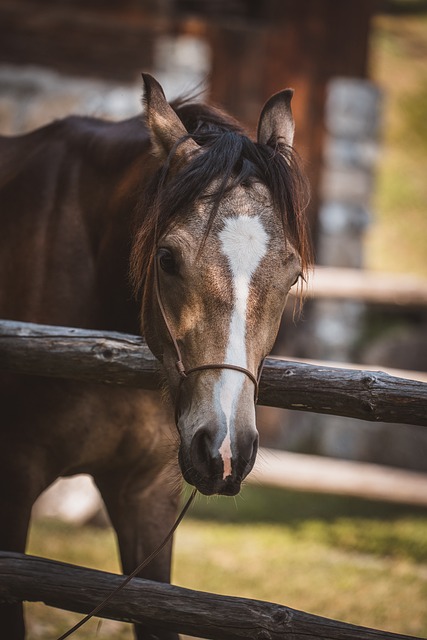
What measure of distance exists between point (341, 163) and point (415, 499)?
3.01 m

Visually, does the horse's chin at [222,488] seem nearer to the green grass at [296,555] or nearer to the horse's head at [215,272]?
the horse's head at [215,272]

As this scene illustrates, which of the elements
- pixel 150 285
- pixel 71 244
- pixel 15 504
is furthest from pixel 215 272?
pixel 15 504

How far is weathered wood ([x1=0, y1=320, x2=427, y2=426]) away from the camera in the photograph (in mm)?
2236

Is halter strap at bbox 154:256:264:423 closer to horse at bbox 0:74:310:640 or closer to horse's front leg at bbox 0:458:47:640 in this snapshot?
horse at bbox 0:74:310:640

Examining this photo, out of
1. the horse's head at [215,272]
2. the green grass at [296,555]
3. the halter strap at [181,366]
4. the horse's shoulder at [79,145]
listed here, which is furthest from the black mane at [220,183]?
the green grass at [296,555]

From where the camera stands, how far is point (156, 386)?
2.43m

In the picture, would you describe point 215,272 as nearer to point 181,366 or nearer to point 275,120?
point 181,366

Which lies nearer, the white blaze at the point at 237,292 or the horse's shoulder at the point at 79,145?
the white blaze at the point at 237,292

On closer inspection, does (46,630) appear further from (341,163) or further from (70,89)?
(341,163)

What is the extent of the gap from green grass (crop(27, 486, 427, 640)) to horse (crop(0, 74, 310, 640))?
1.35 m

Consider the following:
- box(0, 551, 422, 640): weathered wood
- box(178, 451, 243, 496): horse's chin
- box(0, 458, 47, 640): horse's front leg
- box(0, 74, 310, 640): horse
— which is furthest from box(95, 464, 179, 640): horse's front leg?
box(178, 451, 243, 496): horse's chin

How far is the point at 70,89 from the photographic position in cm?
520

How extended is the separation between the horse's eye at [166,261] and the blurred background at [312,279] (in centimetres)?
167

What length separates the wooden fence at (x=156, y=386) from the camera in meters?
2.19
